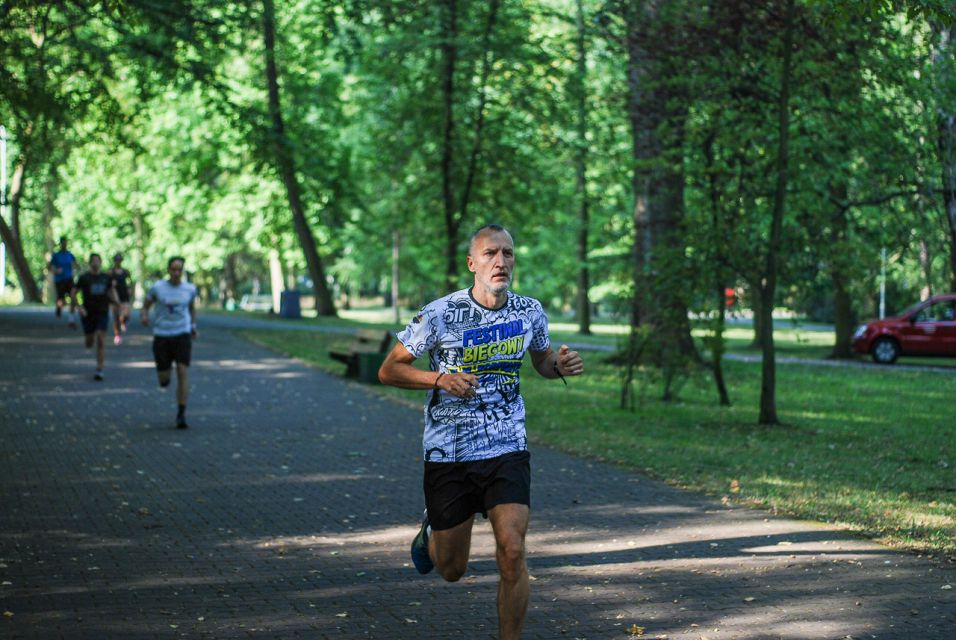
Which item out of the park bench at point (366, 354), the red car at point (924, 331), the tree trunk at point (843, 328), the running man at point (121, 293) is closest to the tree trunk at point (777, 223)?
the park bench at point (366, 354)

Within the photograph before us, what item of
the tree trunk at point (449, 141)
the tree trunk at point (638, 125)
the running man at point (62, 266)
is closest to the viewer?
the tree trunk at point (638, 125)

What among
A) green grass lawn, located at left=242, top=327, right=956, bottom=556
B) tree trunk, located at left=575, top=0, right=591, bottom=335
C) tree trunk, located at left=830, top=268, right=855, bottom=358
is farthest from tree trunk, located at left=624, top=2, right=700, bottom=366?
tree trunk, located at left=830, top=268, right=855, bottom=358

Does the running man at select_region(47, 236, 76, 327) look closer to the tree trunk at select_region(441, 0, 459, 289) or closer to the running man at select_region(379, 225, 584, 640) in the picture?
the tree trunk at select_region(441, 0, 459, 289)

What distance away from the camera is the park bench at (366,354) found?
2245 cm

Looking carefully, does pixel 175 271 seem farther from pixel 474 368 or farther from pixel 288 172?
pixel 474 368

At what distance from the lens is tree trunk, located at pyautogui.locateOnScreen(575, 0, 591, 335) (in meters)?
27.5

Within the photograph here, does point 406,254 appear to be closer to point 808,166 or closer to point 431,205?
point 431,205

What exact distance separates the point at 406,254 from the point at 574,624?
54104mm

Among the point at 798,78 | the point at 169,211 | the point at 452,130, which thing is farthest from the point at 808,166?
the point at 169,211

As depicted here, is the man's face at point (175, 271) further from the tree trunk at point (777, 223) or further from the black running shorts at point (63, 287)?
the black running shorts at point (63, 287)

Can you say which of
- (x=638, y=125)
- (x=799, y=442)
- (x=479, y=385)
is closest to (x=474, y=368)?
(x=479, y=385)

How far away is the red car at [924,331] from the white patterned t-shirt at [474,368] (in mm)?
26575

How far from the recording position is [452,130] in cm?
2728

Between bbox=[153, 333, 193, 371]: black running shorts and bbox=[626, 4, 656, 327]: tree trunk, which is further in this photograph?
bbox=[626, 4, 656, 327]: tree trunk
